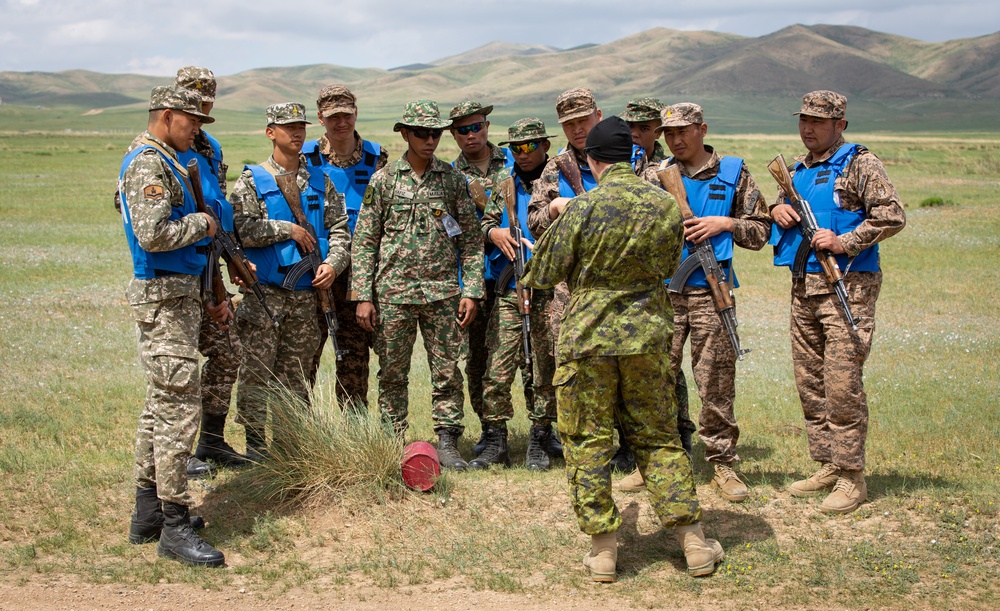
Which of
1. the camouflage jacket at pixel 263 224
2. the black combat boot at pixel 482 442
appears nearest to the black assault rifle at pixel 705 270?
the black combat boot at pixel 482 442

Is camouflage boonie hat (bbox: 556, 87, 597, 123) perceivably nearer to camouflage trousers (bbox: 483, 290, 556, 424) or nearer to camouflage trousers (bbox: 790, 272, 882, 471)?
camouflage trousers (bbox: 483, 290, 556, 424)

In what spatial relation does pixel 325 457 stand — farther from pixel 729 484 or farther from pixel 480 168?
pixel 729 484

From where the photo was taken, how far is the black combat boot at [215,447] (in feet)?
23.9

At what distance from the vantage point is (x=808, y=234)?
623 cm

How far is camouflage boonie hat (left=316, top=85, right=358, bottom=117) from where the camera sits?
726cm

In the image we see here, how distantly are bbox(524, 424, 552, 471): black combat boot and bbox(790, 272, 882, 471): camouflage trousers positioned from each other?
6.71 feet

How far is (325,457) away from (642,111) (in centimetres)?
359

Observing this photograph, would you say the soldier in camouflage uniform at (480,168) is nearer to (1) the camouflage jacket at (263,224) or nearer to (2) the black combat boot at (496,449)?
(2) the black combat boot at (496,449)

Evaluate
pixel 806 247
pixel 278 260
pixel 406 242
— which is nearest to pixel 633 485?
pixel 806 247

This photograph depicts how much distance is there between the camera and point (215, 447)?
7316 millimetres

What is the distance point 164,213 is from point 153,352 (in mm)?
861

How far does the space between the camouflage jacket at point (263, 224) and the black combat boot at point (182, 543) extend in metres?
2.08

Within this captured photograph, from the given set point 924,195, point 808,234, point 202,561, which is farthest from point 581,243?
point 924,195

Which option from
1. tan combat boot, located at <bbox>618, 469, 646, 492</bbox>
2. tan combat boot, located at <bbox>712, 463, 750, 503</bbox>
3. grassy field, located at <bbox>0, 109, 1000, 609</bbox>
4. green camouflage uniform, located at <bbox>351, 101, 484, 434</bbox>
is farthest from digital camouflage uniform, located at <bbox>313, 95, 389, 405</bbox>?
tan combat boot, located at <bbox>712, 463, 750, 503</bbox>
